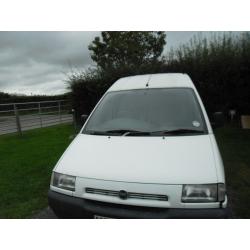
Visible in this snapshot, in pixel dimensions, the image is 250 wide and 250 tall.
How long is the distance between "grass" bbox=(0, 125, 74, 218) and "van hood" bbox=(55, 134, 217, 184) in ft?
4.98

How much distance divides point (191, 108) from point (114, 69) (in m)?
7.66

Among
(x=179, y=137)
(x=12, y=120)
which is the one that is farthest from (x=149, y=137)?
(x=12, y=120)

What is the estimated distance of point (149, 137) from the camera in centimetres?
284

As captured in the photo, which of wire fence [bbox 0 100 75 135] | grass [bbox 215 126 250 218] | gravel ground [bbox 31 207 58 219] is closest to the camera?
gravel ground [bbox 31 207 58 219]

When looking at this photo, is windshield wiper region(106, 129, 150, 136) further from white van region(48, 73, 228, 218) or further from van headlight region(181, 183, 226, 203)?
van headlight region(181, 183, 226, 203)

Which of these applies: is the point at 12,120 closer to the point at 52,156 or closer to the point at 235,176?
the point at 52,156

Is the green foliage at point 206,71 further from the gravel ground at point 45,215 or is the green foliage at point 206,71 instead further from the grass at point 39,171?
the gravel ground at point 45,215

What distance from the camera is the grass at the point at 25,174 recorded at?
3.72 meters

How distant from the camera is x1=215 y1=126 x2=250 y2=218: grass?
3514 millimetres

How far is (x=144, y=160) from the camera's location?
2.39 metres

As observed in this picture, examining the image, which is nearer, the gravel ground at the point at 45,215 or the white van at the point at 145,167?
the white van at the point at 145,167

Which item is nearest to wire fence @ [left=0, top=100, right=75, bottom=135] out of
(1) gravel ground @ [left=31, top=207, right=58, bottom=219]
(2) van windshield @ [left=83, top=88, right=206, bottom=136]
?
(1) gravel ground @ [left=31, top=207, right=58, bottom=219]

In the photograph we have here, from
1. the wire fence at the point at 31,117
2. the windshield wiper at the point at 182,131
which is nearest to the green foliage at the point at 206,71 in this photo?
the wire fence at the point at 31,117

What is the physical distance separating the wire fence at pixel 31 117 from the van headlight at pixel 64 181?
28.2 feet
